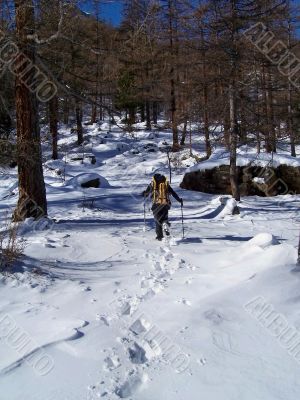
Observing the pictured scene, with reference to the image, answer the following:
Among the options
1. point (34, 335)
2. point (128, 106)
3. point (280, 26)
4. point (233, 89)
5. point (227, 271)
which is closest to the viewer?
point (34, 335)

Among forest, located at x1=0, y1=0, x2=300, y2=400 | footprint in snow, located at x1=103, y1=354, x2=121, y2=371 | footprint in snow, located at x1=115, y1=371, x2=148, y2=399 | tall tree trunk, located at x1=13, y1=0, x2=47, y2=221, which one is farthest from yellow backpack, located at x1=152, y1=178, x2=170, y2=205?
footprint in snow, located at x1=115, y1=371, x2=148, y2=399

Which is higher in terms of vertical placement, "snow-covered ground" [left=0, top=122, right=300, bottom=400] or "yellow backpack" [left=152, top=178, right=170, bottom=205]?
"yellow backpack" [left=152, top=178, right=170, bottom=205]

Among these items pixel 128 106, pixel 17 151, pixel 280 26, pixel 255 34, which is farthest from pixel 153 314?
pixel 128 106

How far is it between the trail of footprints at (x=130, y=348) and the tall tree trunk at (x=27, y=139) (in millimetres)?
4650

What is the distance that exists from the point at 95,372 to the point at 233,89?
1254cm

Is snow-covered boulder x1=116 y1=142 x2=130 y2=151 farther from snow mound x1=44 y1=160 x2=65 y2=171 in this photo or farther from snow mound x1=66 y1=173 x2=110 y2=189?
snow mound x1=66 y1=173 x2=110 y2=189

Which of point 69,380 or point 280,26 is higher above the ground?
point 280,26

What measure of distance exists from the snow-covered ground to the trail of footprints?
0.01 metres

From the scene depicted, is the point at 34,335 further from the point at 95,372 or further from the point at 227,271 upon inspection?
the point at 227,271


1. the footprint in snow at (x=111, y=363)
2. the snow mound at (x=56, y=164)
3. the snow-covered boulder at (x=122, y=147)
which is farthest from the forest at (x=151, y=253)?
the snow-covered boulder at (x=122, y=147)

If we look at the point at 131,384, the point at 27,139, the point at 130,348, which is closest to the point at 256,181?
the point at 27,139

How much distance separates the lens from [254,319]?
14.7ft

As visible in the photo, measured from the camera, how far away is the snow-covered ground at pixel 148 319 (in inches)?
134

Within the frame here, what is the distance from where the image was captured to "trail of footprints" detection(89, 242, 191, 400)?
3330 millimetres
